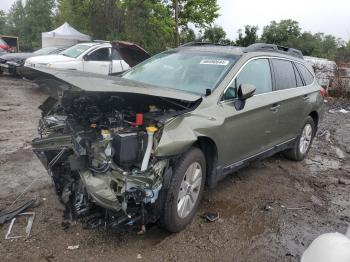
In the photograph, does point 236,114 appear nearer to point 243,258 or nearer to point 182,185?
point 182,185

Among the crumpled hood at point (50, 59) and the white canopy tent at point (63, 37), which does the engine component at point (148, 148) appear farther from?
the white canopy tent at point (63, 37)

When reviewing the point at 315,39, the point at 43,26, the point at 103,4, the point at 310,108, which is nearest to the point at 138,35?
the point at 103,4

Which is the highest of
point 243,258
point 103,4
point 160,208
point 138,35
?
point 103,4

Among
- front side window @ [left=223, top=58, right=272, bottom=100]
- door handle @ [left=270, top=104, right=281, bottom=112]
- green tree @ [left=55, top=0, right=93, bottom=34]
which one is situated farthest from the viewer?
green tree @ [left=55, top=0, right=93, bottom=34]

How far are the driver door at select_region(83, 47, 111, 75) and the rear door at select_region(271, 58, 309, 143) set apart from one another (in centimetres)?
703

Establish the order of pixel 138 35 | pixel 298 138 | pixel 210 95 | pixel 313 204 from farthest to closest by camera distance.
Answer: pixel 138 35, pixel 298 138, pixel 313 204, pixel 210 95

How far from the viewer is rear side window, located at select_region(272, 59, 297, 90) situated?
508 cm

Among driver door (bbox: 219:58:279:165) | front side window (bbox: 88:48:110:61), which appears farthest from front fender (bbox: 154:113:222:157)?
front side window (bbox: 88:48:110:61)

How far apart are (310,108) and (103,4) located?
25082 millimetres

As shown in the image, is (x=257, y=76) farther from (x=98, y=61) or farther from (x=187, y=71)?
(x=98, y=61)

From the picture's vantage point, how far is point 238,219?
401cm

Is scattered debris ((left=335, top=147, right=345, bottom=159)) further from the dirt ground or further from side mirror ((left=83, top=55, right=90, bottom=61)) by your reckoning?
side mirror ((left=83, top=55, right=90, bottom=61))

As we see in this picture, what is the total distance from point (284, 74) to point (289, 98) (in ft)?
1.24

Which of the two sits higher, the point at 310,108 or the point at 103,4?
the point at 103,4
